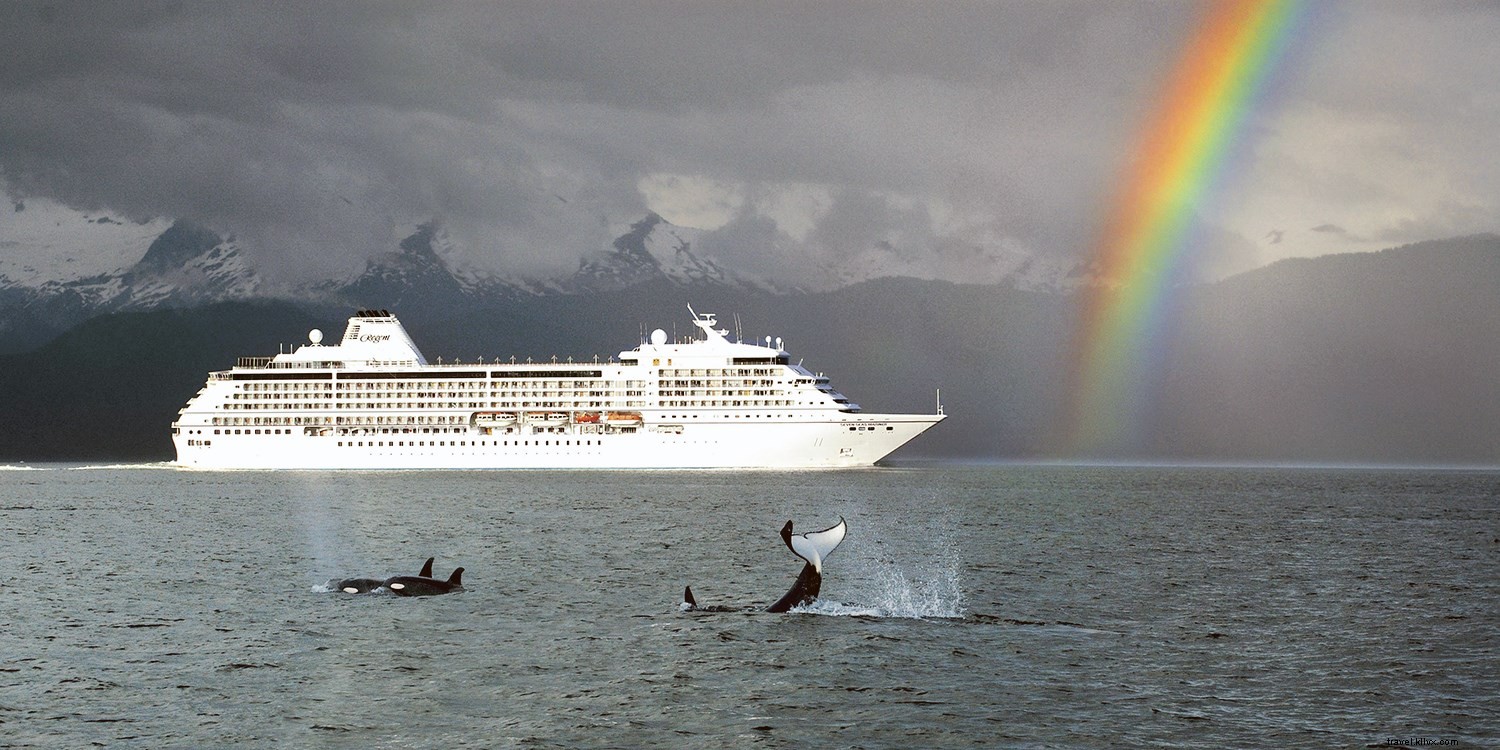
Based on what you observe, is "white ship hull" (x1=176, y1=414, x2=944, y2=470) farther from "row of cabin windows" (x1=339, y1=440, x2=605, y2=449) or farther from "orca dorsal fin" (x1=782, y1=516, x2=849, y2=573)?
"orca dorsal fin" (x1=782, y1=516, x2=849, y2=573)

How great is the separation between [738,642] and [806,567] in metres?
3.80

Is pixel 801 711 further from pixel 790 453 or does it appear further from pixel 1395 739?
pixel 790 453

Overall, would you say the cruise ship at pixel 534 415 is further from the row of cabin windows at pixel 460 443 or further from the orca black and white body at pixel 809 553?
the orca black and white body at pixel 809 553

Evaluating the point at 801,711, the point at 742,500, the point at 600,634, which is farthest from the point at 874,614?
the point at 742,500

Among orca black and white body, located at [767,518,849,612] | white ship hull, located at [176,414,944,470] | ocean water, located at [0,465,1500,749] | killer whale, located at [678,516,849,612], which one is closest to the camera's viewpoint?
ocean water, located at [0,465,1500,749]

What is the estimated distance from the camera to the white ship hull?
5689 inches

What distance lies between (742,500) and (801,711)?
231 feet

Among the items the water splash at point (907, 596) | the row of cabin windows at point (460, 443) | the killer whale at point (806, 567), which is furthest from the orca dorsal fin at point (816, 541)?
the row of cabin windows at point (460, 443)

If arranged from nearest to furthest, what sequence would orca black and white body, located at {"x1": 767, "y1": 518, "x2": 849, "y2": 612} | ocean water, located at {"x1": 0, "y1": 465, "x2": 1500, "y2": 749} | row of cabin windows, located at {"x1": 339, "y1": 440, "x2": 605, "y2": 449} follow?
ocean water, located at {"x1": 0, "y1": 465, "x2": 1500, "y2": 749}
orca black and white body, located at {"x1": 767, "y1": 518, "x2": 849, "y2": 612}
row of cabin windows, located at {"x1": 339, "y1": 440, "x2": 605, "y2": 449}

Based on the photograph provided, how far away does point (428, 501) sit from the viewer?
299 feet

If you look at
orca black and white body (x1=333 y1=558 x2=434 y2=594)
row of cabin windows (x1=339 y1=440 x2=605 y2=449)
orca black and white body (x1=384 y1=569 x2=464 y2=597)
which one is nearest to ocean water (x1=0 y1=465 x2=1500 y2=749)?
orca black and white body (x1=333 y1=558 x2=434 y2=594)

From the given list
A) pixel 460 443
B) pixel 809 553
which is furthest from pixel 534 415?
pixel 809 553

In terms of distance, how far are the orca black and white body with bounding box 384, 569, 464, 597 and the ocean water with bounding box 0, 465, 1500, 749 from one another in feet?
2.15

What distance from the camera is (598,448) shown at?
147750 millimetres
